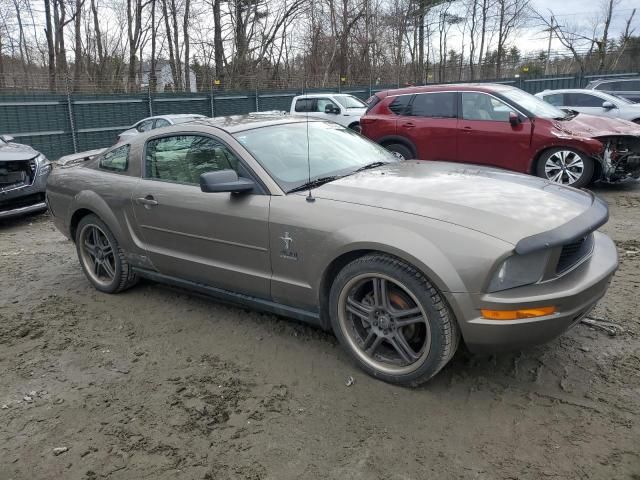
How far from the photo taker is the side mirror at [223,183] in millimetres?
3303

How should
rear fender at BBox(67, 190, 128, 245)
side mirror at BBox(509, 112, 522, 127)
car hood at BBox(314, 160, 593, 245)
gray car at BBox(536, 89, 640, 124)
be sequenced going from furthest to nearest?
gray car at BBox(536, 89, 640, 124) < side mirror at BBox(509, 112, 522, 127) < rear fender at BBox(67, 190, 128, 245) < car hood at BBox(314, 160, 593, 245)

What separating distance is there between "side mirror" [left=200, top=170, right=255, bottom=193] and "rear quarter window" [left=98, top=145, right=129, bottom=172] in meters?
1.46

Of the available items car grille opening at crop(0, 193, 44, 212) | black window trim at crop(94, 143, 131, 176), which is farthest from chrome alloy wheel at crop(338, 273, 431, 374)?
car grille opening at crop(0, 193, 44, 212)

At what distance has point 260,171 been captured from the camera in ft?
11.5

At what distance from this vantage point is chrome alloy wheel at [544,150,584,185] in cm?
761

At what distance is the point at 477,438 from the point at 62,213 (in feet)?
13.6

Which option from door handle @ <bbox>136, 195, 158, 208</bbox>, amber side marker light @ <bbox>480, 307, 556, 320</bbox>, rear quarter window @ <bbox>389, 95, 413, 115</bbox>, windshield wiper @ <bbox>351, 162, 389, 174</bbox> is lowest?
amber side marker light @ <bbox>480, 307, 556, 320</bbox>

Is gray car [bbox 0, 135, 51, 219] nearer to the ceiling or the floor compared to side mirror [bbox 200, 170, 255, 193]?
nearer to the floor

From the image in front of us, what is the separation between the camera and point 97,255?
4793mm

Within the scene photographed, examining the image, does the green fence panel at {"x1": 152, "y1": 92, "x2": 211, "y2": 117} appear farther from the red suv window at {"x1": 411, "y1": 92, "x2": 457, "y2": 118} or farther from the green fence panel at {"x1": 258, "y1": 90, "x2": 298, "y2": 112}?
the red suv window at {"x1": 411, "y1": 92, "x2": 457, "y2": 118}

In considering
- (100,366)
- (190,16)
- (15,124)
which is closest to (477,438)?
(100,366)

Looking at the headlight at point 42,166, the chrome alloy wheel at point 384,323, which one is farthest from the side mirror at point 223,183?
the headlight at point 42,166

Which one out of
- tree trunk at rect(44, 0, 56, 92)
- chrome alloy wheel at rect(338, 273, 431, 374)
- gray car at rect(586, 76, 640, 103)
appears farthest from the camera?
tree trunk at rect(44, 0, 56, 92)

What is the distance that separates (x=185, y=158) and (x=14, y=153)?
5068mm
